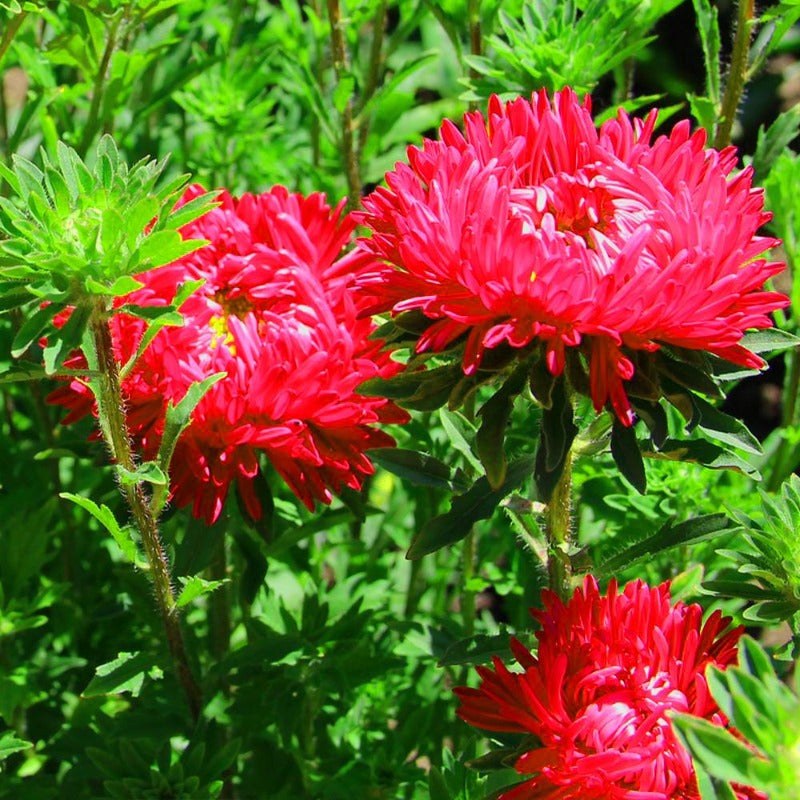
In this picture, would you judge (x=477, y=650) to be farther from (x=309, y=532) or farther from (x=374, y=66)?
(x=374, y=66)

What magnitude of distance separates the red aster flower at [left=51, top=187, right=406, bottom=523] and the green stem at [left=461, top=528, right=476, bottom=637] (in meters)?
0.43

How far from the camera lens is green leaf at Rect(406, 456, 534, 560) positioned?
4.79ft

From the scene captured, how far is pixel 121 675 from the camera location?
164 centimetres

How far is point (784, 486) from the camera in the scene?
56.9 inches

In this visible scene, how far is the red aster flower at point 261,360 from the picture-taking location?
5.01ft

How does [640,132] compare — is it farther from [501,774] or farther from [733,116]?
[501,774]

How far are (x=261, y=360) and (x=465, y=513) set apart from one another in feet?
1.03

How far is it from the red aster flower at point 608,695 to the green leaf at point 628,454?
0.12 metres

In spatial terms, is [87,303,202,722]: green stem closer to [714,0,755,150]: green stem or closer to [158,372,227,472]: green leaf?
[158,372,227,472]: green leaf

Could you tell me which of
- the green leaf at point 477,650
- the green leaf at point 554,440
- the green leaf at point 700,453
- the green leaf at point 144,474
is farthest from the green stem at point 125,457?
the green leaf at point 700,453

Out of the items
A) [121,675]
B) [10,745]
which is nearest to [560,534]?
[121,675]

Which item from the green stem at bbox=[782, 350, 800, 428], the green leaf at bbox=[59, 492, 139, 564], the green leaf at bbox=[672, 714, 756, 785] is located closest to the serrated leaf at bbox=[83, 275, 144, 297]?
the green leaf at bbox=[59, 492, 139, 564]

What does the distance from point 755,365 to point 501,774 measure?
60 cm

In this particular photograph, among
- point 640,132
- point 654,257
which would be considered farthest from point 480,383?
point 640,132
